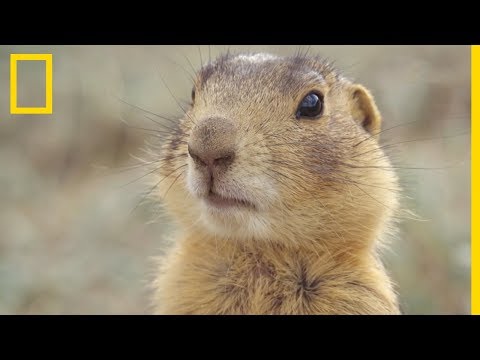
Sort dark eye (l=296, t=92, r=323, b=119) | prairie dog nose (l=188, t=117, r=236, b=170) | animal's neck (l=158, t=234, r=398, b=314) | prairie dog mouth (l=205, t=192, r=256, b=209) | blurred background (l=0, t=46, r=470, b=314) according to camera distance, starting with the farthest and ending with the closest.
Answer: blurred background (l=0, t=46, r=470, b=314)
dark eye (l=296, t=92, r=323, b=119)
animal's neck (l=158, t=234, r=398, b=314)
prairie dog mouth (l=205, t=192, r=256, b=209)
prairie dog nose (l=188, t=117, r=236, b=170)

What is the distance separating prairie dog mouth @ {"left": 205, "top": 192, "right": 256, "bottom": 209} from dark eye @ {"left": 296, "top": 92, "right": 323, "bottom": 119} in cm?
66

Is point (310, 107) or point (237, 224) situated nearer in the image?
point (237, 224)

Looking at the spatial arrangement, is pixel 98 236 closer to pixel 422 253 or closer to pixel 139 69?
pixel 139 69

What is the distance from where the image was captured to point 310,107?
12.3ft

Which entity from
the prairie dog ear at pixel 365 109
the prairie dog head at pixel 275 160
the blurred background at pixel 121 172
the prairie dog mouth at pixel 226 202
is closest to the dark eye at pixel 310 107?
the prairie dog head at pixel 275 160

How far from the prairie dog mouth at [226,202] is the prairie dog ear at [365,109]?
130cm

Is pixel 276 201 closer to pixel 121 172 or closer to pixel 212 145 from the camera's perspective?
pixel 212 145

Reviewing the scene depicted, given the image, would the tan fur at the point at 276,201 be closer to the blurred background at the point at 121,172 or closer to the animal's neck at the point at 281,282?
the animal's neck at the point at 281,282

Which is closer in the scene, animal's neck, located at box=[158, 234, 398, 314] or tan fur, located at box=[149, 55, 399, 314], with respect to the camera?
tan fur, located at box=[149, 55, 399, 314]

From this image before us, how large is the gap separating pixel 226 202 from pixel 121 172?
15.7 ft

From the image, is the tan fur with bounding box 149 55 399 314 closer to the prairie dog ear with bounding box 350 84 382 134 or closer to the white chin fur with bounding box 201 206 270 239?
the white chin fur with bounding box 201 206 270 239

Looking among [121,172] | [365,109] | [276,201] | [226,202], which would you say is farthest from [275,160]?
[121,172]

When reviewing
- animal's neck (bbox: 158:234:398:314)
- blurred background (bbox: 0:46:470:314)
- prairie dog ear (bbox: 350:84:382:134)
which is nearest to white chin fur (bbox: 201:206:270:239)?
animal's neck (bbox: 158:234:398:314)

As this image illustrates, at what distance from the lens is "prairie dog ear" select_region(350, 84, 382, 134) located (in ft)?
14.1
